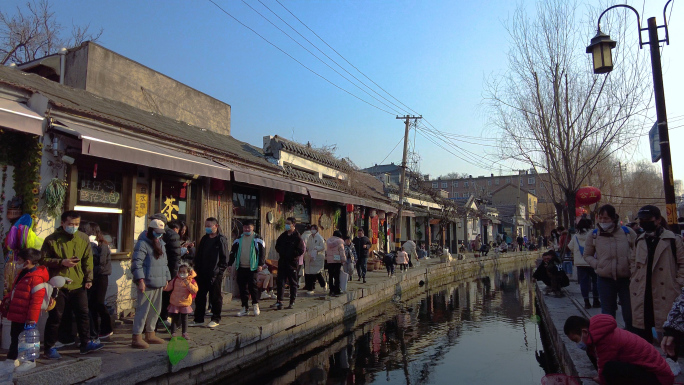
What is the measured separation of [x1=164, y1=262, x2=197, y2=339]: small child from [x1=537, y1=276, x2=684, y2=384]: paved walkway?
503 centimetres

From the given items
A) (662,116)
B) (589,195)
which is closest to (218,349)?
(662,116)

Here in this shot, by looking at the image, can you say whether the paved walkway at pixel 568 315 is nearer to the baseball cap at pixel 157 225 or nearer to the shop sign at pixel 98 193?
the baseball cap at pixel 157 225

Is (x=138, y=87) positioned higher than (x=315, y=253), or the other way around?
(x=138, y=87)

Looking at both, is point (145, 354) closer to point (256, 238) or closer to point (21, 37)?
point (256, 238)

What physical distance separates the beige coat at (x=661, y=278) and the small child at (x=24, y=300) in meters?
6.67

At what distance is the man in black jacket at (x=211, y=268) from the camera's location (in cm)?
692

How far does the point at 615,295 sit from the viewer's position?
5.58 metres

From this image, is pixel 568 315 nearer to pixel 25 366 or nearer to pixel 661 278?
pixel 661 278

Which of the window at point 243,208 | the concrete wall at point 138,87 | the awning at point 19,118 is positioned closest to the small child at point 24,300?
the awning at point 19,118

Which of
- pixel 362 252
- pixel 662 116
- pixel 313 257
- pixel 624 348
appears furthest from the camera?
pixel 362 252

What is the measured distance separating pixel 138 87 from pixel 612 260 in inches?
497

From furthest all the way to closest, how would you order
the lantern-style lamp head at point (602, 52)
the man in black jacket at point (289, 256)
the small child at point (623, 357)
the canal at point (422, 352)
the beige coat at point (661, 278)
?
1. the man in black jacket at point (289, 256)
2. the lantern-style lamp head at point (602, 52)
3. the canal at point (422, 352)
4. the beige coat at point (661, 278)
5. the small child at point (623, 357)

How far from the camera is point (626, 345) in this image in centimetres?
348

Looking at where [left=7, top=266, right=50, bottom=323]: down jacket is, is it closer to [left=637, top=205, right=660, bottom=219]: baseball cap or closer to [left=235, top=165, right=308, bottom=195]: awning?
[left=235, top=165, right=308, bottom=195]: awning
